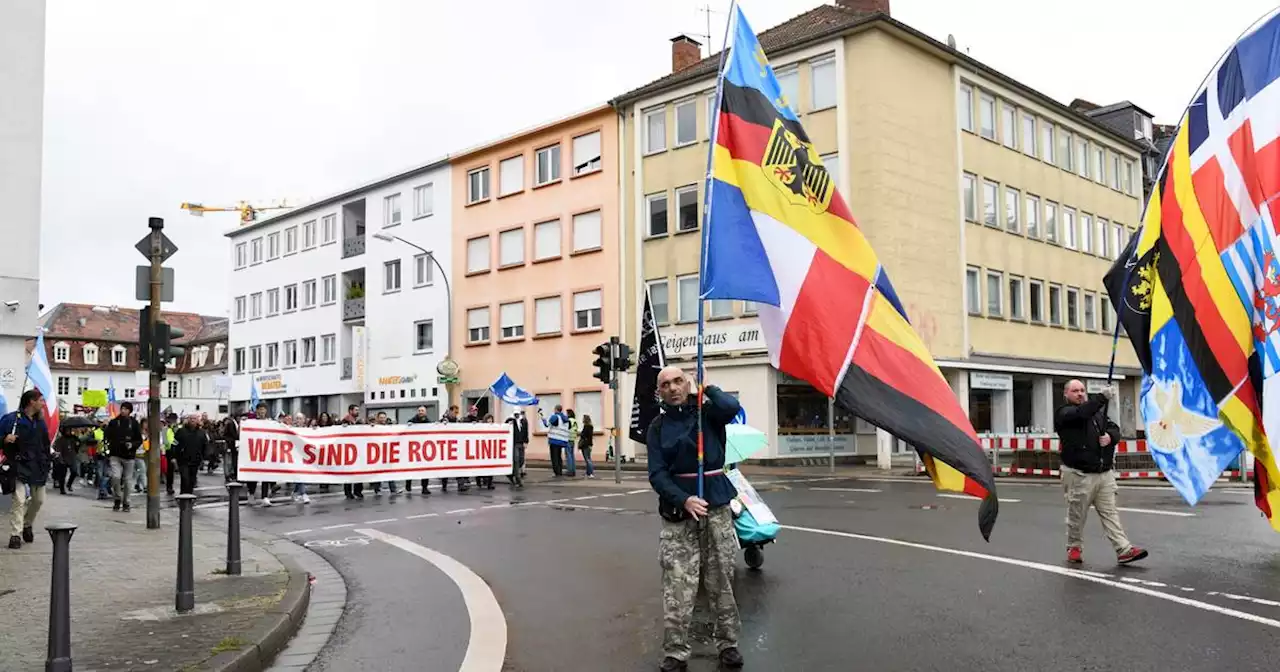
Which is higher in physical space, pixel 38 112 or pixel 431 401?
pixel 38 112

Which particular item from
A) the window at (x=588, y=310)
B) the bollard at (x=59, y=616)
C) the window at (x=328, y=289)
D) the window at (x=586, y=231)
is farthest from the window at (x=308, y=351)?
the bollard at (x=59, y=616)

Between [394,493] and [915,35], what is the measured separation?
21.5 m

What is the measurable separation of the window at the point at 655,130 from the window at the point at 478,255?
9386mm

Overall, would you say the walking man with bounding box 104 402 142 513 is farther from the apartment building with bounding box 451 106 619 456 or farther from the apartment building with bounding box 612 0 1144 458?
the apartment building with bounding box 451 106 619 456

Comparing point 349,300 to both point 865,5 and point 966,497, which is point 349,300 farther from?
point 966,497

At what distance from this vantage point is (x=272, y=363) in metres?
56.0

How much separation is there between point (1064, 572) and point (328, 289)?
1852 inches

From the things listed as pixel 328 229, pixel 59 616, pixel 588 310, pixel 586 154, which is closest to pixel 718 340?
pixel 588 310

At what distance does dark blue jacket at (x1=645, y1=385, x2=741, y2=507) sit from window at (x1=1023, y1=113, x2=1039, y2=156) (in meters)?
34.7

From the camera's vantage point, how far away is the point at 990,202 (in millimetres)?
35594

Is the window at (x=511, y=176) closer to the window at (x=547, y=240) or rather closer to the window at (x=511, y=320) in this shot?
the window at (x=547, y=240)

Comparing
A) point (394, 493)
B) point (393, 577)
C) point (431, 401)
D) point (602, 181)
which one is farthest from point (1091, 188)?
point (393, 577)

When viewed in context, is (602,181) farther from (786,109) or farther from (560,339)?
(786,109)

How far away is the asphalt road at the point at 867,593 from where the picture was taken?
609cm
